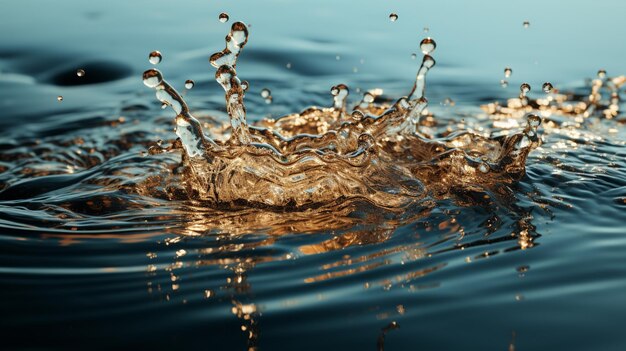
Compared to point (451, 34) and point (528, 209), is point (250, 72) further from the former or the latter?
point (528, 209)

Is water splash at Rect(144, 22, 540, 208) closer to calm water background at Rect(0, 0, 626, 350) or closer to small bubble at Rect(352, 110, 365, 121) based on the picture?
calm water background at Rect(0, 0, 626, 350)

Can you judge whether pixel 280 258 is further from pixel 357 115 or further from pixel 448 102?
pixel 448 102

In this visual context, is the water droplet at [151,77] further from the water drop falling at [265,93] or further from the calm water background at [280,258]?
the water drop falling at [265,93]

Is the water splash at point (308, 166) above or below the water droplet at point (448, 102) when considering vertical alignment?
below

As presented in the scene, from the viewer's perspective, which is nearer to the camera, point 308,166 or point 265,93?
point 308,166

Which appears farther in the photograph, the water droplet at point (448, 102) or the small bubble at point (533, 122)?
the water droplet at point (448, 102)

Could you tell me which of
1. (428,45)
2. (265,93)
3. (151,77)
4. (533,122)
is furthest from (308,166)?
(265,93)

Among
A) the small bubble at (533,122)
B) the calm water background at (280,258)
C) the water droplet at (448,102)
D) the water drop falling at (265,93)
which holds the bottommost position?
the calm water background at (280,258)

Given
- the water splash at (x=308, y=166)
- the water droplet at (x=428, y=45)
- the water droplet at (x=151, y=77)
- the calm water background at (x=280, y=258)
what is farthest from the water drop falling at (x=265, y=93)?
the water droplet at (x=151, y=77)

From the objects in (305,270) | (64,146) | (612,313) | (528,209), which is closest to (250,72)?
(64,146)

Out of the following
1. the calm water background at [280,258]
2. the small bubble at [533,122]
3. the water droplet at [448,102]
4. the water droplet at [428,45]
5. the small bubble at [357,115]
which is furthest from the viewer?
the water droplet at [448,102]

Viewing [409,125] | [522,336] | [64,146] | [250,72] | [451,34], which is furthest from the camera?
[451,34]
